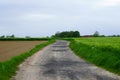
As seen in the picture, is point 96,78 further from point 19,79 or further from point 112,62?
point 112,62

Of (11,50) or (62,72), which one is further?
(11,50)

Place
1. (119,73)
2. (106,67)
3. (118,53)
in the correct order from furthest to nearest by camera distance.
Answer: (118,53) < (106,67) < (119,73)

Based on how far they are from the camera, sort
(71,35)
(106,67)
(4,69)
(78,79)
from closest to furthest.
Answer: (78,79) → (4,69) → (106,67) → (71,35)

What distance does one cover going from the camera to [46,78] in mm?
16719

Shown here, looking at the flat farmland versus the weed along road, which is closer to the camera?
the weed along road

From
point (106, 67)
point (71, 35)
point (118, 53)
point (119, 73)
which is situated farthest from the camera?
point (71, 35)

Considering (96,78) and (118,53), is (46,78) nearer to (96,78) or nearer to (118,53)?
(96,78)

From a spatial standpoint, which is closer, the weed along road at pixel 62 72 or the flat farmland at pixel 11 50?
the weed along road at pixel 62 72

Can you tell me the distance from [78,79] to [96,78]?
918 millimetres

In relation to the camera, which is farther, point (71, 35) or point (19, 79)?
point (71, 35)

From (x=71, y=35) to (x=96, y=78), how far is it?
179796 mm

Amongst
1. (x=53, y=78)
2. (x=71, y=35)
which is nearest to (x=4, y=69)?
(x=53, y=78)

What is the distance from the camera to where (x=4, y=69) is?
20125 mm

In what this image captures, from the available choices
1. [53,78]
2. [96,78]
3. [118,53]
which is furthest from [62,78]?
[118,53]
